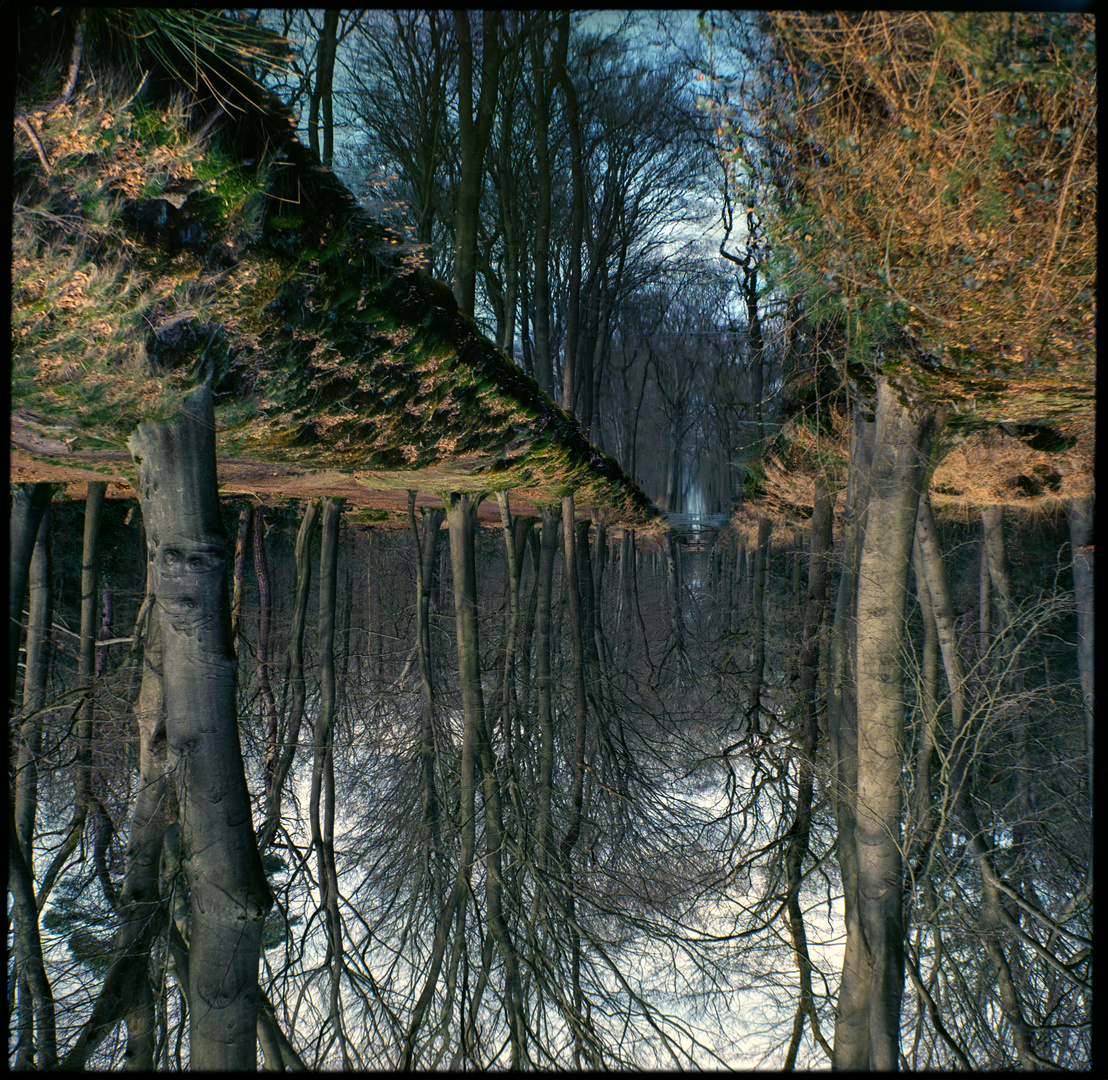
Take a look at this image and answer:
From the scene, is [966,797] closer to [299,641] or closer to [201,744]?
[201,744]

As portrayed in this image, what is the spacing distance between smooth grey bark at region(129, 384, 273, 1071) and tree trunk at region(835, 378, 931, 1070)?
12.0 feet

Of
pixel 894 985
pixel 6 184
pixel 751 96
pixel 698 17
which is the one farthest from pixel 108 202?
pixel 894 985

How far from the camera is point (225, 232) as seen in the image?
7.15 feet

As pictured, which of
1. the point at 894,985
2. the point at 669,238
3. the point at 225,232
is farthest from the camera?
the point at 669,238

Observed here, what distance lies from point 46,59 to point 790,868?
8888 mm

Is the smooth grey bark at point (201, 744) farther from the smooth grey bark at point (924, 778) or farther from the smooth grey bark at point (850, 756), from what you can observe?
the smooth grey bark at point (924, 778)

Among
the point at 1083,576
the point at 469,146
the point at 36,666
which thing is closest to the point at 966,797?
the point at 1083,576

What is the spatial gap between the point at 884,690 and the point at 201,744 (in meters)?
4.01

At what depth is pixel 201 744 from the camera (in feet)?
8.97

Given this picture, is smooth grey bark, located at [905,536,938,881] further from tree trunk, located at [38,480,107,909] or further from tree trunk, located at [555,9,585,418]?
tree trunk, located at [38,480,107,909]

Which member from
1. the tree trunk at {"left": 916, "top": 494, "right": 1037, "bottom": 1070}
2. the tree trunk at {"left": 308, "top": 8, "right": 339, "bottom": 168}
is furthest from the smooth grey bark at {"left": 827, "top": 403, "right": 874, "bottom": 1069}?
the tree trunk at {"left": 308, "top": 8, "right": 339, "bottom": 168}

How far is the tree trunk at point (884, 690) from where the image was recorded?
4105mm

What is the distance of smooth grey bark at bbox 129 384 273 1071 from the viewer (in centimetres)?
272

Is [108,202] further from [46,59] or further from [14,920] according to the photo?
[14,920]
